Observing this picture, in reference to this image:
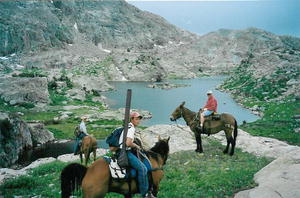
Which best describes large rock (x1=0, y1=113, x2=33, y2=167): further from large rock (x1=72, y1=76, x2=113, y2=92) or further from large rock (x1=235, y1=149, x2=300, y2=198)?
large rock (x1=72, y1=76, x2=113, y2=92)

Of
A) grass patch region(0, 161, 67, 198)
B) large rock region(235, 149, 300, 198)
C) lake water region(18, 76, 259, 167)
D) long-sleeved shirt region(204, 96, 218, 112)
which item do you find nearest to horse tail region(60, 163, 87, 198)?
grass patch region(0, 161, 67, 198)

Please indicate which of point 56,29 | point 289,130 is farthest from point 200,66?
point 289,130

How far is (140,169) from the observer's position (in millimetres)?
9797

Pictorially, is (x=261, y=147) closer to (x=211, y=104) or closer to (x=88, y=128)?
(x=211, y=104)

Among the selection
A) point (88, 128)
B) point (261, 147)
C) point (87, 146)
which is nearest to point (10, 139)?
point (87, 146)

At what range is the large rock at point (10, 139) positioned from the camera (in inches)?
1170

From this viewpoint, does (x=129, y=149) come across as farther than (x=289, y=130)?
No

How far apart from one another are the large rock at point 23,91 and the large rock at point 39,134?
2051 centimetres

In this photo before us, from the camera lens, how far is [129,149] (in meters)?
10.1

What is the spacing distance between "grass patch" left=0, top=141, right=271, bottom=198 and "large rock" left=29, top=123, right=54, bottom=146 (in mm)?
20459

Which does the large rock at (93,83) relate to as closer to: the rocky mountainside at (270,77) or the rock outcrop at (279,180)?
the rocky mountainside at (270,77)

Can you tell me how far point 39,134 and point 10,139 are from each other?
959 cm

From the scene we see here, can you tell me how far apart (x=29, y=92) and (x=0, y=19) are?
109 metres

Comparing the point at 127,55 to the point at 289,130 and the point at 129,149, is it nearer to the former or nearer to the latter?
the point at 289,130
